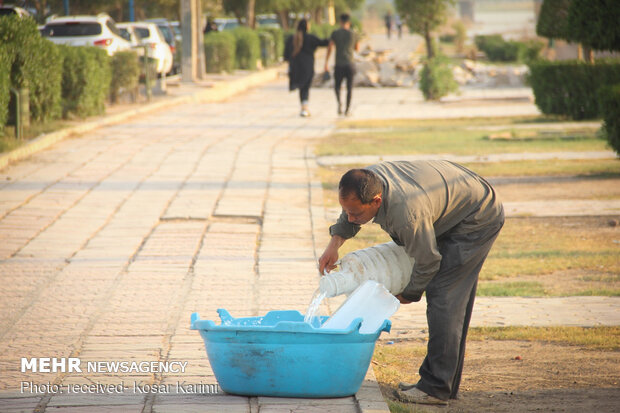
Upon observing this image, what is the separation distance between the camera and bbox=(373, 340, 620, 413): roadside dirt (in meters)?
4.22

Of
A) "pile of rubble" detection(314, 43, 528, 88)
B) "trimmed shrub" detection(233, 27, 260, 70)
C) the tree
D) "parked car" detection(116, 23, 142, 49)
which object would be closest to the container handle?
"parked car" detection(116, 23, 142, 49)

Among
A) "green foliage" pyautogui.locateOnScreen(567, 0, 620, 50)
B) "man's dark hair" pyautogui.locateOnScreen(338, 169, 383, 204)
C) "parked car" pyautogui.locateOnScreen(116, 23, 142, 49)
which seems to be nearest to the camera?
"man's dark hair" pyautogui.locateOnScreen(338, 169, 383, 204)

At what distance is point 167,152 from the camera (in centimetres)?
1243

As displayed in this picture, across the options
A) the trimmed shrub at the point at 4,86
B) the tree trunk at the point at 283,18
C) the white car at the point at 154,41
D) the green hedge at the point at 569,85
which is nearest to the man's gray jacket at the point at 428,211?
the trimmed shrub at the point at 4,86

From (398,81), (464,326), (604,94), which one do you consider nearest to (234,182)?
(604,94)

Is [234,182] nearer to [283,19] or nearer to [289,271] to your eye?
[289,271]

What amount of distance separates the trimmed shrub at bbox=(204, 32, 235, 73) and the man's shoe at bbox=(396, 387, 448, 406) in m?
28.3

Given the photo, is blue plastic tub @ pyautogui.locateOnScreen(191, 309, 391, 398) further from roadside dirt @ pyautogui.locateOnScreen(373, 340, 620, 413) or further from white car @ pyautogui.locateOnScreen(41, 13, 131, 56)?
white car @ pyautogui.locateOnScreen(41, 13, 131, 56)

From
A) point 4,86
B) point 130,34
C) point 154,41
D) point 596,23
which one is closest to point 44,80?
point 4,86

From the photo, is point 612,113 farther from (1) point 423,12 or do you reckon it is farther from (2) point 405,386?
(1) point 423,12

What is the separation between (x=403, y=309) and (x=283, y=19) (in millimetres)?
44550

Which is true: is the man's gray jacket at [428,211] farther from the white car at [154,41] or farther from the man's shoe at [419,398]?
the white car at [154,41]

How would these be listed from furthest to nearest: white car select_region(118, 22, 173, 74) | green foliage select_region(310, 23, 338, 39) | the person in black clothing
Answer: green foliage select_region(310, 23, 338, 39), white car select_region(118, 22, 173, 74), the person in black clothing

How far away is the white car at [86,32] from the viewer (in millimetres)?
22562
